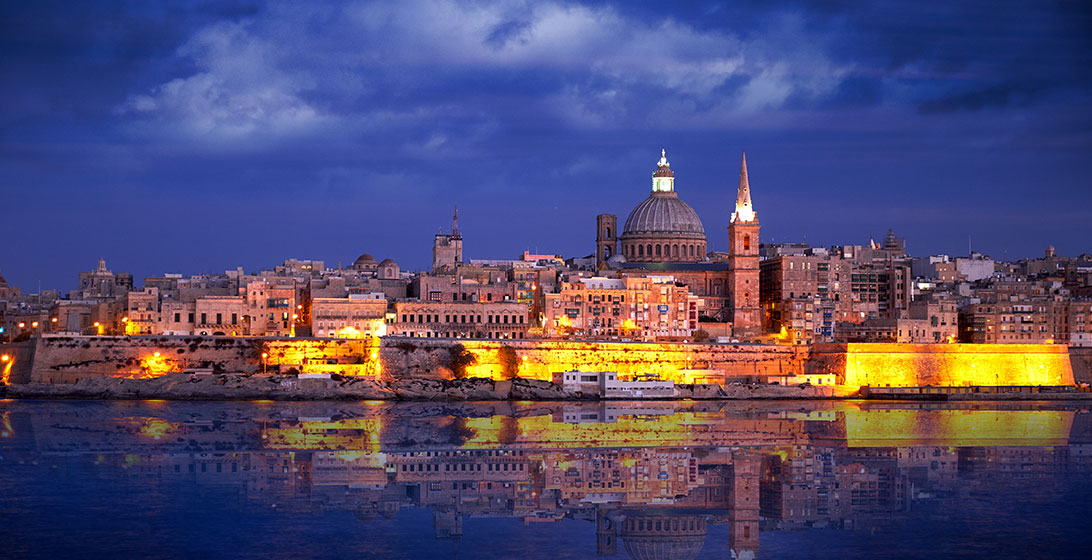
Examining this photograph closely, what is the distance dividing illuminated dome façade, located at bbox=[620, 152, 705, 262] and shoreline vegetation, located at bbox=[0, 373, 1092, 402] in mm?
21872

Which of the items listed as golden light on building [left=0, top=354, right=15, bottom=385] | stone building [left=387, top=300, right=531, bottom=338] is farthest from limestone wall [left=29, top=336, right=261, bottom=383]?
stone building [left=387, top=300, right=531, bottom=338]

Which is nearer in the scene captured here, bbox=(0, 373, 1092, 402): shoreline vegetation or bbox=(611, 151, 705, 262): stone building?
bbox=(0, 373, 1092, 402): shoreline vegetation

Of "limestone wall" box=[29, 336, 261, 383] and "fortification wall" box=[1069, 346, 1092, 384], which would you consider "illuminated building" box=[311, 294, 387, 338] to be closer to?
"limestone wall" box=[29, 336, 261, 383]

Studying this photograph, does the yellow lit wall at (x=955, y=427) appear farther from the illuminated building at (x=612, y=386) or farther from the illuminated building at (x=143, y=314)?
the illuminated building at (x=143, y=314)

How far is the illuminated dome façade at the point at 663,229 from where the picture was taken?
69.0 m

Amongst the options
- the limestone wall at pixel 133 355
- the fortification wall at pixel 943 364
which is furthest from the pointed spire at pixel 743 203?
the limestone wall at pixel 133 355

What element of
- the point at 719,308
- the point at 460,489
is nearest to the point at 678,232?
the point at 719,308

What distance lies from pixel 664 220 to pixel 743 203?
6696 millimetres

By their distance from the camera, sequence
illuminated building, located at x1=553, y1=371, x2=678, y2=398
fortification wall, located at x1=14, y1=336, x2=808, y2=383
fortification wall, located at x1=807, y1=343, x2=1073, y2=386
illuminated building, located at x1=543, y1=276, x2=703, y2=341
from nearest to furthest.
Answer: illuminated building, located at x1=553, y1=371, x2=678, y2=398
fortification wall, located at x1=14, y1=336, x2=808, y2=383
fortification wall, located at x1=807, y1=343, x2=1073, y2=386
illuminated building, located at x1=543, y1=276, x2=703, y2=341

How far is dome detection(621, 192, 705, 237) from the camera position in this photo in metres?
69.5

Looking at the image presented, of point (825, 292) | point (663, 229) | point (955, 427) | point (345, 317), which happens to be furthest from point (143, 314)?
point (955, 427)

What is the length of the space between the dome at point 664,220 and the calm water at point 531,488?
33788 mm

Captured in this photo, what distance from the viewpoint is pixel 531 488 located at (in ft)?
75.2

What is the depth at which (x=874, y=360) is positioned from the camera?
52.0 meters
